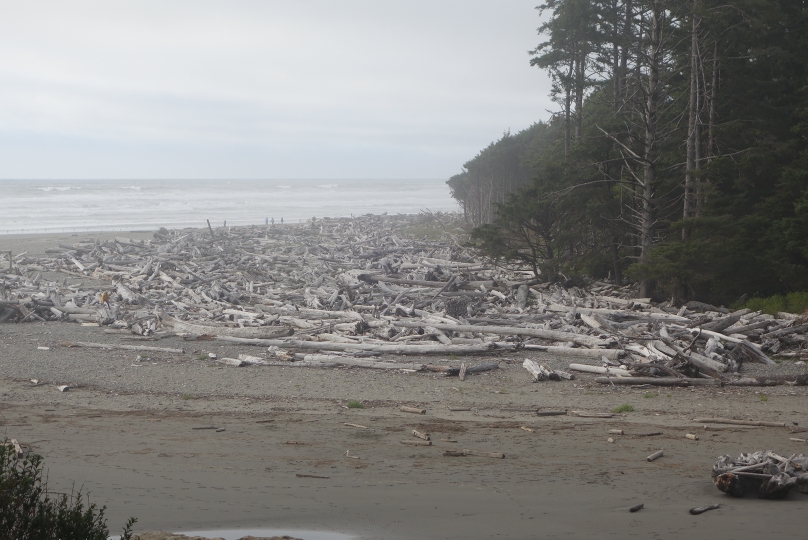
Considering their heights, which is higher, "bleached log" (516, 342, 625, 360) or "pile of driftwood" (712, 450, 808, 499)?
"pile of driftwood" (712, 450, 808, 499)

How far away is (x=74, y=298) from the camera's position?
2089cm

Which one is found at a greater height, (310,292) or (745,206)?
(745,206)

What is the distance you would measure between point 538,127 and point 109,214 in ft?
151

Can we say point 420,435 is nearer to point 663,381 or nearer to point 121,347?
point 663,381

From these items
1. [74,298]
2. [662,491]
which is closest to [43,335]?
[74,298]

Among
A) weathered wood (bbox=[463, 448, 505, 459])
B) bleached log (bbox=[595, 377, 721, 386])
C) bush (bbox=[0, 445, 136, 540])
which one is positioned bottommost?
weathered wood (bbox=[463, 448, 505, 459])

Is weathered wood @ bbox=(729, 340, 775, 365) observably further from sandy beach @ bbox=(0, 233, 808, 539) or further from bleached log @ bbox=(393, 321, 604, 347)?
bleached log @ bbox=(393, 321, 604, 347)

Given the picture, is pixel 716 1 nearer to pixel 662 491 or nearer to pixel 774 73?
pixel 774 73

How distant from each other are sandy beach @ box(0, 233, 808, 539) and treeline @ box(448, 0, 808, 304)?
5.23 metres

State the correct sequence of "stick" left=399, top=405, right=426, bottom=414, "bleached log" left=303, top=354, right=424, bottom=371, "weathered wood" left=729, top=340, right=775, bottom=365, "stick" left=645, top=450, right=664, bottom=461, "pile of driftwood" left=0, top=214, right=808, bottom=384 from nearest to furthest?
1. "stick" left=645, top=450, right=664, bottom=461
2. "stick" left=399, top=405, right=426, bottom=414
3. "weathered wood" left=729, top=340, right=775, bottom=365
4. "bleached log" left=303, top=354, right=424, bottom=371
5. "pile of driftwood" left=0, top=214, right=808, bottom=384

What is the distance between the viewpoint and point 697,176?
17.3 meters

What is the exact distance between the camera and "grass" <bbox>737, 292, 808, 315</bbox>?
603 inches

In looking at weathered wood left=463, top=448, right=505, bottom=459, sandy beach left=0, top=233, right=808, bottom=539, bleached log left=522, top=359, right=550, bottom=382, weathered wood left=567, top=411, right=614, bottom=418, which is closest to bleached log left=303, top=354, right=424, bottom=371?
sandy beach left=0, top=233, right=808, bottom=539

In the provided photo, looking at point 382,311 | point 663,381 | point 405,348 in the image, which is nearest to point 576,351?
point 663,381
